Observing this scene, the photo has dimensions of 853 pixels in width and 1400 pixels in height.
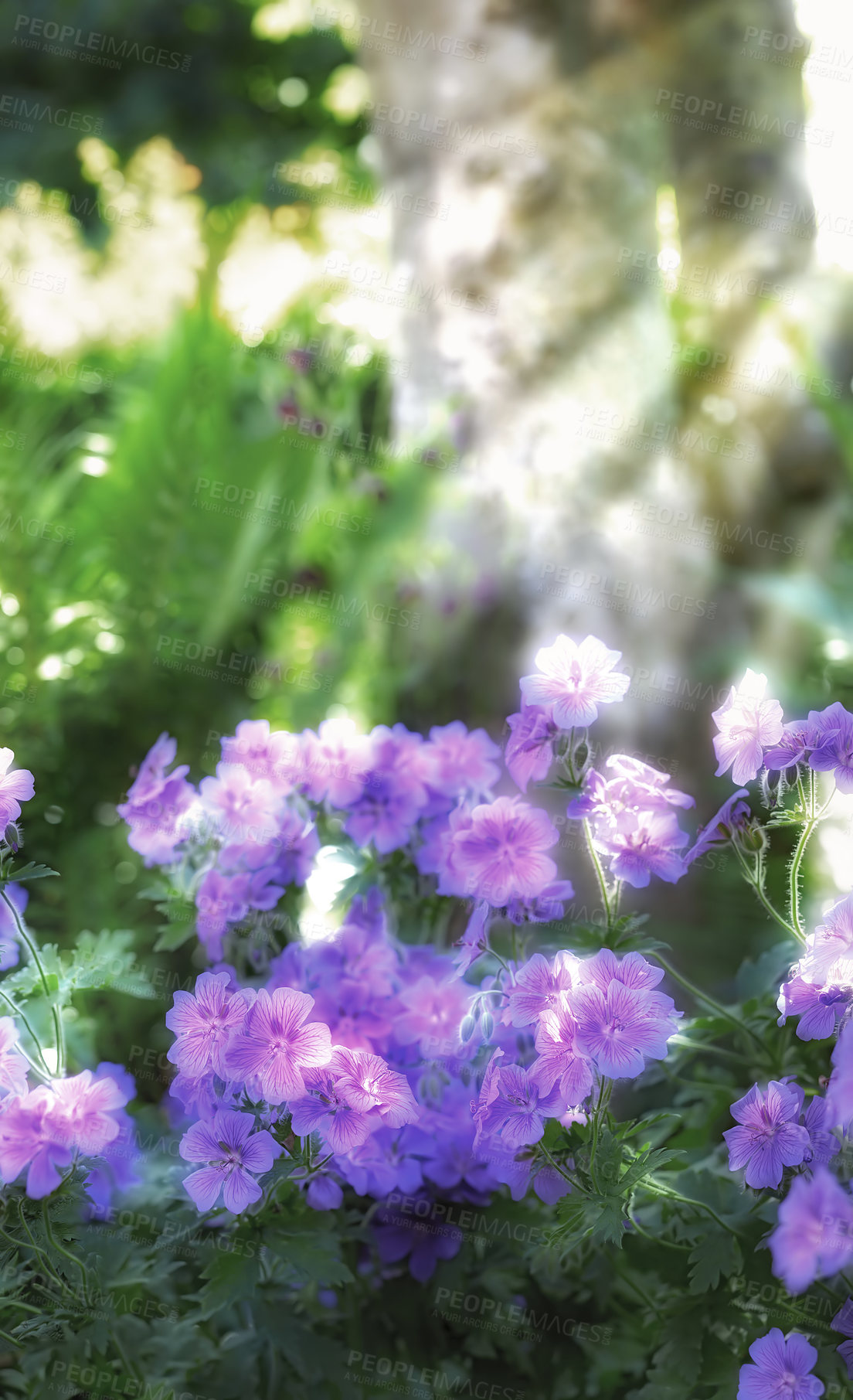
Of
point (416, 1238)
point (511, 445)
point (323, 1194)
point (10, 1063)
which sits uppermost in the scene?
point (511, 445)

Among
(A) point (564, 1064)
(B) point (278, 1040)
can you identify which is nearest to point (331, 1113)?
(B) point (278, 1040)

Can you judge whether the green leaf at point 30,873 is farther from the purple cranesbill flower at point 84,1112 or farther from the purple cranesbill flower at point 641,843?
the purple cranesbill flower at point 641,843

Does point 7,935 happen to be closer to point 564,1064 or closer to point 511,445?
point 564,1064

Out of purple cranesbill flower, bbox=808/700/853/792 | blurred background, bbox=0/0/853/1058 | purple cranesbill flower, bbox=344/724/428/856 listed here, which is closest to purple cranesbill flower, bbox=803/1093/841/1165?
purple cranesbill flower, bbox=808/700/853/792

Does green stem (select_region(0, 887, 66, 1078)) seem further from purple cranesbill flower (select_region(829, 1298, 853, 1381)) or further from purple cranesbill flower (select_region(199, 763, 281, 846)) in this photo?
purple cranesbill flower (select_region(829, 1298, 853, 1381))

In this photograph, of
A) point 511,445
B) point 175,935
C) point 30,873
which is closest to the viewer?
point 30,873

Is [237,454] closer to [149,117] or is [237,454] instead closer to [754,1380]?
[754,1380]
